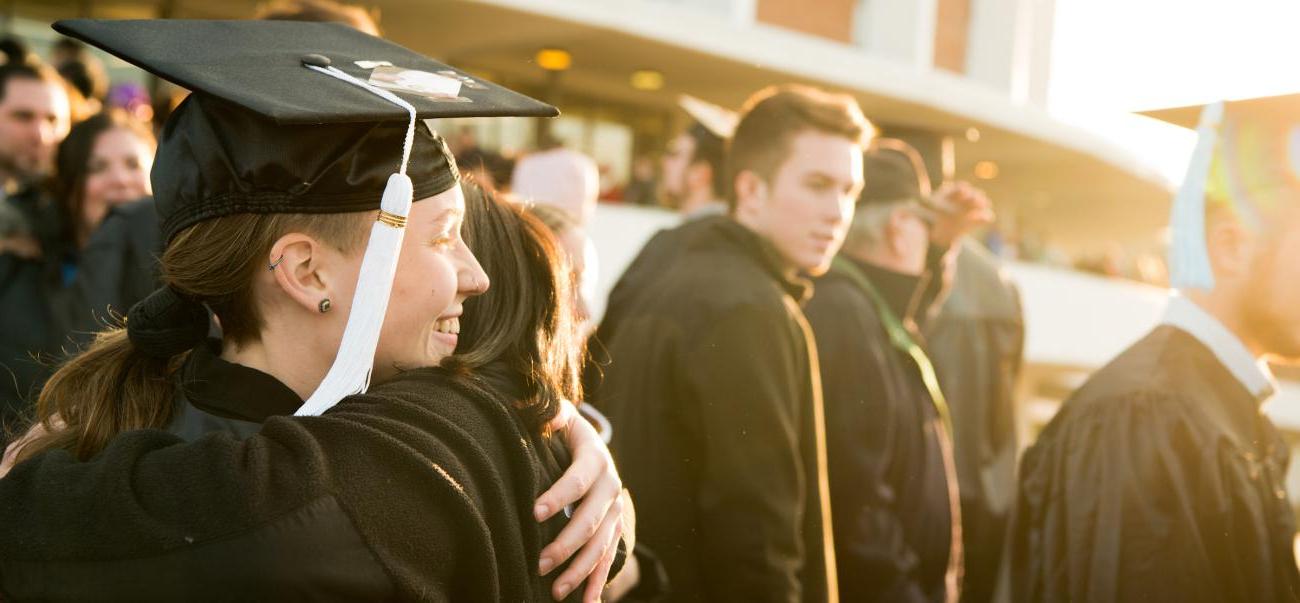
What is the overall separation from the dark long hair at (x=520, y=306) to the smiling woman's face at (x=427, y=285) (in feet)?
0.18

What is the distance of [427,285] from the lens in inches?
58.5

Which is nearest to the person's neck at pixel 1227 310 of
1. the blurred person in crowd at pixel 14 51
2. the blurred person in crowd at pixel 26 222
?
the blurred person in crowd at pixel 26 222

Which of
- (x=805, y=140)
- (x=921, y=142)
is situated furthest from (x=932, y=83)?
(x=805, y=140)

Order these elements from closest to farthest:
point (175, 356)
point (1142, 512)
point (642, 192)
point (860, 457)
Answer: point (175, 356) → point (1142, 512) → point (860, 457) → point (642, 192)

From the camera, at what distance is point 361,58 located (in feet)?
5.19

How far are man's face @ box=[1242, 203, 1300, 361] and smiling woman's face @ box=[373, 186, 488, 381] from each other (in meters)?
1.73

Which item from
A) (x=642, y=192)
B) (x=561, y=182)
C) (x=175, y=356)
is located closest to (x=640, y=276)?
(x=561, y=182)

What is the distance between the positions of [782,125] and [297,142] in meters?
2.29

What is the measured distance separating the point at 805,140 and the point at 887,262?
114 centimetres

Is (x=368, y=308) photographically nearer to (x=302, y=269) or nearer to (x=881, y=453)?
(x=302, y=269)

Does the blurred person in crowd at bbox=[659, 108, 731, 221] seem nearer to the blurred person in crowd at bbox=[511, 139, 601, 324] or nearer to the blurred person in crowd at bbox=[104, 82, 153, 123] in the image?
the blurred person in crowd at bbox=[511, 139, 601, 324]

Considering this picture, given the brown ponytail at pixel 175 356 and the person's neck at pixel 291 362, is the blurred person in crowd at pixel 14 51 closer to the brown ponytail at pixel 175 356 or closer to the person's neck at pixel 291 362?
the brown ponytail at pixel 175 356

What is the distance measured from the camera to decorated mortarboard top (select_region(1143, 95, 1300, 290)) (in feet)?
7.97

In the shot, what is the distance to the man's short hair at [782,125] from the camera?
348 centimetres
